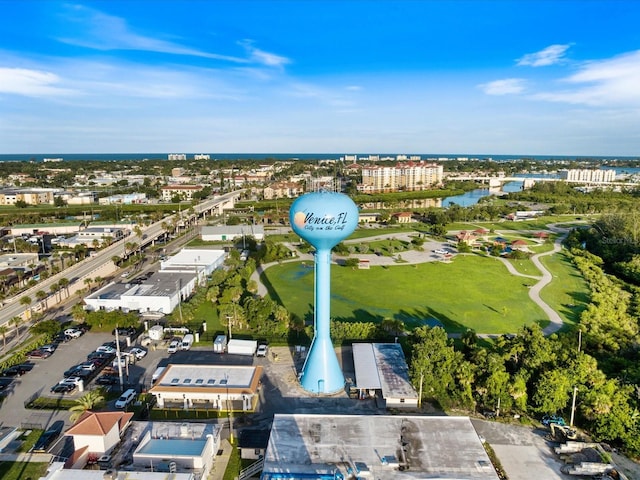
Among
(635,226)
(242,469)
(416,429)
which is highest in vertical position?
(635,226)

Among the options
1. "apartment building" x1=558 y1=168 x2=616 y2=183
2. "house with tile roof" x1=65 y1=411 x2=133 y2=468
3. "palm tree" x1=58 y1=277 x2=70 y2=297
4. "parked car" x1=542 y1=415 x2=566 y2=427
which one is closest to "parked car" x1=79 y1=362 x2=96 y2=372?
"house with tile roof" x1=65 y1=411 x2=133 y2=468

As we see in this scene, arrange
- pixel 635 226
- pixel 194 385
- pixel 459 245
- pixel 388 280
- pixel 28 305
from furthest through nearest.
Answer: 1. pixel 459 245
2. pixel 635 226
3. pixel 388 280
4. pixel 28 305
5. pixel 194 385

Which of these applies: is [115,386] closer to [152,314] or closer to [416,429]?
[152,314]

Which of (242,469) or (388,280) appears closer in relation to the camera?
(242,469)

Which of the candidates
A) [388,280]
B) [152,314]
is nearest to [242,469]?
[152,314]

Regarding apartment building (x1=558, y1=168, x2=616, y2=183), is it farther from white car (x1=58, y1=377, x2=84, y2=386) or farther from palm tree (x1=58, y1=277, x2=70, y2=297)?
white car (x1=58, y1=377, x2=84, y2=386)

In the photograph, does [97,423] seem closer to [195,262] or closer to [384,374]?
[384,374]

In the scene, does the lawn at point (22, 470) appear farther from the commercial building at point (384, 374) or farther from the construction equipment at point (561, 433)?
the construction equipment at point (561, 433)
